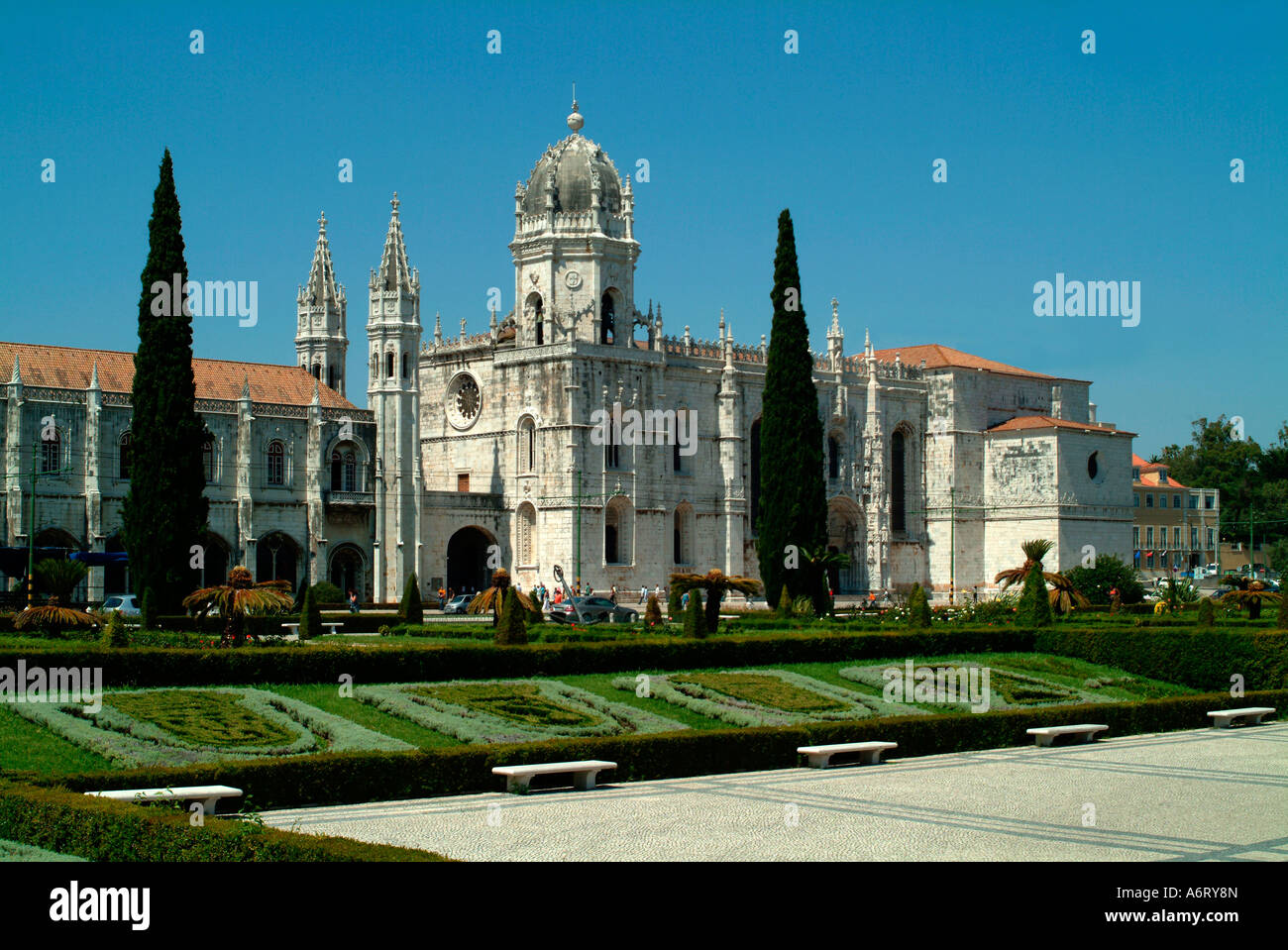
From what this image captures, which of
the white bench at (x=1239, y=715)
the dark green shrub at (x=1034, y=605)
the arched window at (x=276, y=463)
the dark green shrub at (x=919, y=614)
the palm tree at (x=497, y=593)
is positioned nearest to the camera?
the white bench at (x=1239, y=715)

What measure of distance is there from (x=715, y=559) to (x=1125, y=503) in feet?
83.9

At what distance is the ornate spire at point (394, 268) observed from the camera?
62469mm

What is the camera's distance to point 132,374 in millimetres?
58094

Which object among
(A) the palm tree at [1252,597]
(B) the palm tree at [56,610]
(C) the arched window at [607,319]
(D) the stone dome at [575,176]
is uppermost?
(D) the stone dome at [575,176]

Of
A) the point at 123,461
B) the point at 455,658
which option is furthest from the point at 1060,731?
the point at 123,461

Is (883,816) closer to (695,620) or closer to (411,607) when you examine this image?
(695,620)

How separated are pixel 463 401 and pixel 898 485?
24782 mm

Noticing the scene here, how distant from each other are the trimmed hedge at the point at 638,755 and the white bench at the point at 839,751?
0.35 meters

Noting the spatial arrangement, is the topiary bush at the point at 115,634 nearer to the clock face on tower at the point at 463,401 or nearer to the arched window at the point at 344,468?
the arched window at the point at 344,468

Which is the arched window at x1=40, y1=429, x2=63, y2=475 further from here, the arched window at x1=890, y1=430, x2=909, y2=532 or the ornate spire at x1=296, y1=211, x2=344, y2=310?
the arched window at x1=890, y1=430, x2=909, y2=532

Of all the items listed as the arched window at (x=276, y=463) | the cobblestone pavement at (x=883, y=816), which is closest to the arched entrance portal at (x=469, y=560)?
the arched window at (x=276, y=463)

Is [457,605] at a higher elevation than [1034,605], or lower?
lower
